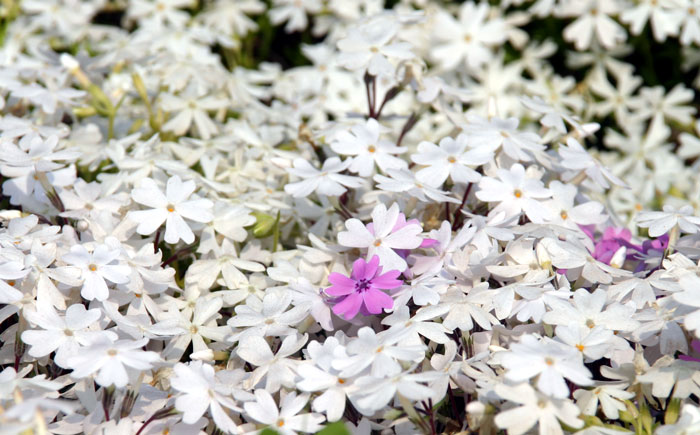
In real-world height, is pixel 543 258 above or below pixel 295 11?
below

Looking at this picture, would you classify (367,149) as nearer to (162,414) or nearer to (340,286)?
(340,286)

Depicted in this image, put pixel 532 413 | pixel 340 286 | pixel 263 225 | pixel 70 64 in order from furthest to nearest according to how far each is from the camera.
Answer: pixel 70 64 < pixel 263 225 < pixel 340 286 < pixel 532 413

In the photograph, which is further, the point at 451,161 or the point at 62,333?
the point at 451,161

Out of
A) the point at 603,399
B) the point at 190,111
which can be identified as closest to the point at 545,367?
the point at 603,399

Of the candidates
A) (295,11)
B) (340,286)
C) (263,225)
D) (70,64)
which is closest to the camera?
(340,286)

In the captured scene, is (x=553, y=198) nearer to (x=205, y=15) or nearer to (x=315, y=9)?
(x=315, y=9)

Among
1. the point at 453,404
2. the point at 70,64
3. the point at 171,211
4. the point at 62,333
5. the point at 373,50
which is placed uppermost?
→ the point at 373,50

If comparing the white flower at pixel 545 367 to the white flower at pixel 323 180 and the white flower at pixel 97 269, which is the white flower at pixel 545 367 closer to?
the white flower at pixel 323 180
